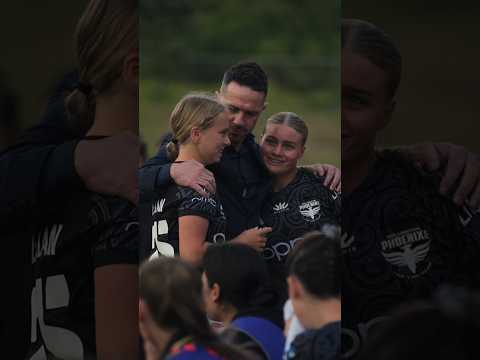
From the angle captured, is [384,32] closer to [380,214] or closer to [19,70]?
[380,214]

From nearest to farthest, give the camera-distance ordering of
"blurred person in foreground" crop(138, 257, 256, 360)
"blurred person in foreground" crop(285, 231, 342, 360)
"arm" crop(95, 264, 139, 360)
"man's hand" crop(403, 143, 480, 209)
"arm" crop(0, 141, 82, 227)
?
"blurred person in foreground" crop(138, 257, 256, 360) → "blurred person in foreground" crop(285, 231, 342, 360) → "arm" crop(95, 264, 139, 360) → "arm" crop(0, 141, 82, 227) → "man's hand" crop(403, 143, 480, 209)

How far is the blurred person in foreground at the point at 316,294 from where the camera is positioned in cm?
339

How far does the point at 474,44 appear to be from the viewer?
3715 millimetres

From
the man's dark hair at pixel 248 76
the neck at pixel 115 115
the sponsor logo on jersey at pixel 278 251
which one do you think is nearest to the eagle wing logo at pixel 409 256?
the sponsor logo on jersey at pixel 278 251

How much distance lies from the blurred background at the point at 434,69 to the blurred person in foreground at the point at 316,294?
0.63m

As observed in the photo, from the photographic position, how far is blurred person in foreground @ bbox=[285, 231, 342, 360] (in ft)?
11.1

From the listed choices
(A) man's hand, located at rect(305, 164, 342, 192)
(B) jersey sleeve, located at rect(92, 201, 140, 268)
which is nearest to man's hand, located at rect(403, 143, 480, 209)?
(A) man's hand, located at rect(305, 164, 342, 192)

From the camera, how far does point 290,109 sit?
346 cm

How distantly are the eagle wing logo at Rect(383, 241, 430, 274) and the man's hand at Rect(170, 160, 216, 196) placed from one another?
849 millimetres

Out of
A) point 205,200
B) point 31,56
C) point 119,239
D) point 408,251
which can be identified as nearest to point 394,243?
point 408,251

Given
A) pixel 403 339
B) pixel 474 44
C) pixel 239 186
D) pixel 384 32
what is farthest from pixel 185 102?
pixel 403 339

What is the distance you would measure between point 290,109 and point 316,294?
0.73 metres

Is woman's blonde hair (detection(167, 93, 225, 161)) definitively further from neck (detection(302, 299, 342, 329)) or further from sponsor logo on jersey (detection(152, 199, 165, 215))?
neck (detection(302, 299, 342, 329))

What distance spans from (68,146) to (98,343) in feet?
2.72
